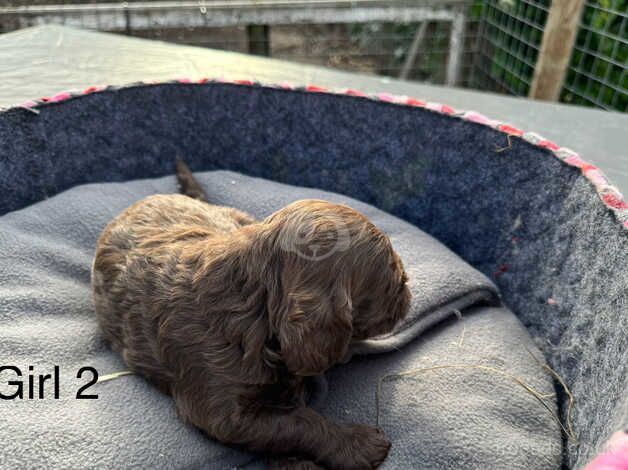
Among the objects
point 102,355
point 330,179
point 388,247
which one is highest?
point 388,247

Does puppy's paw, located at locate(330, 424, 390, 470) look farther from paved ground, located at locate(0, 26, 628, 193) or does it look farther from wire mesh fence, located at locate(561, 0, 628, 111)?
wire mesh fence, located at locate(561, 0, 628, 111)

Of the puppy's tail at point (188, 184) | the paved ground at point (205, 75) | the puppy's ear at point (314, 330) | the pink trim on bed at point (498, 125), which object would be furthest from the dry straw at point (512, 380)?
the puppy's tail at point (188, 184)

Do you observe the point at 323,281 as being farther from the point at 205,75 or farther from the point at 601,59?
the point at 601,59

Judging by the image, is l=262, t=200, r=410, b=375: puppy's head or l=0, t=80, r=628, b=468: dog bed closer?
l=262, t=200, r=410, b=375: puppy's head

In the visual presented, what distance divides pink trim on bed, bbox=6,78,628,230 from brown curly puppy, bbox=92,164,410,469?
0.75 m

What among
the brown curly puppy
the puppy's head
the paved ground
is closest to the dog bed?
the brown curly puppy

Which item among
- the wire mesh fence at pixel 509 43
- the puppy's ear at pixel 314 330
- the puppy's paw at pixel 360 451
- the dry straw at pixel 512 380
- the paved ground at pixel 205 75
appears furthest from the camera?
the wire mesh fence at pixel 509 43

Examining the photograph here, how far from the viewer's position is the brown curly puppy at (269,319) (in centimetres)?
169

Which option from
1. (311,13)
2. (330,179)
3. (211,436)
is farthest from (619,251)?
(311,13)

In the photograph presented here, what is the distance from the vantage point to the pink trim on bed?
2033 millimetres

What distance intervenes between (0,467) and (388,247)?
1241mm

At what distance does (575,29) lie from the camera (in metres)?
4.59

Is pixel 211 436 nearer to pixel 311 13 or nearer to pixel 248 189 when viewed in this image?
pixel 248 189

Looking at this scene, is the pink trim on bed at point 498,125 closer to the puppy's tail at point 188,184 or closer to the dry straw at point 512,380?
the puppy's tail at point 188,184
